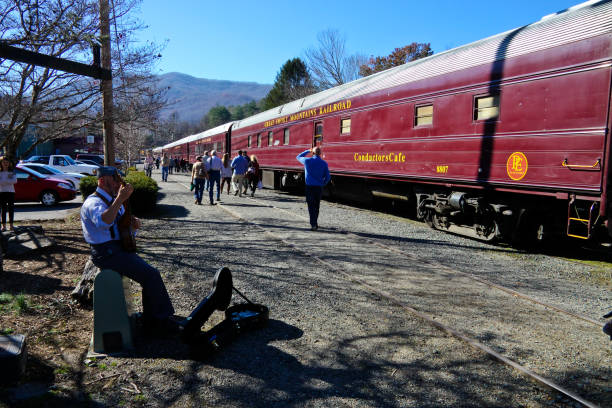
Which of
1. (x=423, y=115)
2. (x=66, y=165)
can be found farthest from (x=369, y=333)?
(x=66, y=165)

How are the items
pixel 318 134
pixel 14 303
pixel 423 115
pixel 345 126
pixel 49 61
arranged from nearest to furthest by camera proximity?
1. pixel 14 303
2. pixel 49 61
3. pixel 423 115
4. pixel 345 126
5. pixel 318 134

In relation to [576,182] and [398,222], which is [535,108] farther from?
[398,222]

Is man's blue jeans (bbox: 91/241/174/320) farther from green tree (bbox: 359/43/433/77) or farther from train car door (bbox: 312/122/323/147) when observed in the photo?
green tree (bbox: 359/43/433/77)

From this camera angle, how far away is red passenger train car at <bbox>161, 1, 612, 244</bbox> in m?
6.50

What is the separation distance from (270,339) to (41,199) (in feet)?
45.6

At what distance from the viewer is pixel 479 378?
3355 mm

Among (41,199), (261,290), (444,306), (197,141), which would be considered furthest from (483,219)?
(197,141)

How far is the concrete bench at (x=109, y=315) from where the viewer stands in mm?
3689

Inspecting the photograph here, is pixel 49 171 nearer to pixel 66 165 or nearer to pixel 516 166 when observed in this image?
pixel 66 165

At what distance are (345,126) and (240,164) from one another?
5.07 m

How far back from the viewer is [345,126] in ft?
43.1

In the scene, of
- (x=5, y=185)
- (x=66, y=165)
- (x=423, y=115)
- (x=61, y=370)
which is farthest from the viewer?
(x=66, y=165)

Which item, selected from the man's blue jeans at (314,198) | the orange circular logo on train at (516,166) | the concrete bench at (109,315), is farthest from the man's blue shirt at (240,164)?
the concrete bench at (109,315)

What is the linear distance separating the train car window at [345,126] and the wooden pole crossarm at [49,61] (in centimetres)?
695
